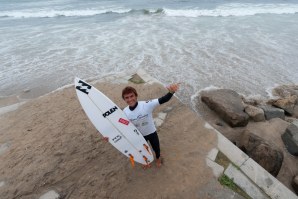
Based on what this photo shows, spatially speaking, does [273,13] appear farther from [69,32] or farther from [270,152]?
[270,152]

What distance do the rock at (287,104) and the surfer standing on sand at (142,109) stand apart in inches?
214

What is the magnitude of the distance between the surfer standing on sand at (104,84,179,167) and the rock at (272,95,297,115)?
17.8ft

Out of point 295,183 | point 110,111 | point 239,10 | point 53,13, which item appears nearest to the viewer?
point 110,111

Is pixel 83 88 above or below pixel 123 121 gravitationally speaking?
above

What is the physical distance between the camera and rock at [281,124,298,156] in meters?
6.35

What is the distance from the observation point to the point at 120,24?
763 inches

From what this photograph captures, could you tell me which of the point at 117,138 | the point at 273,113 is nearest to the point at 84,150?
the point at 117,138

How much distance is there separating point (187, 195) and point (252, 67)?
26.9ft

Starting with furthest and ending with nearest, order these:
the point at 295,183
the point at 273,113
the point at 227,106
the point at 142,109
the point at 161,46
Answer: the point at 161,46, the point at 273,113, the point at 227,106, the point at 295,183, the point at 142,109

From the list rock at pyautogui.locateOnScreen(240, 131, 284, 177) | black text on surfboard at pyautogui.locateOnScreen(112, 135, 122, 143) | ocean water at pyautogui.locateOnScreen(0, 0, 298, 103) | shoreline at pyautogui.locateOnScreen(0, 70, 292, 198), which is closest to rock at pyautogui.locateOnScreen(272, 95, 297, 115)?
ocean water at pyautogui.locateOnScreen(0, 0, 298, 103)

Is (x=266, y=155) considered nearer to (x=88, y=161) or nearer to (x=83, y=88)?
(x=88, y=161)

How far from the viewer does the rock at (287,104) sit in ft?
26.8

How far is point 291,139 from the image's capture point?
648cm

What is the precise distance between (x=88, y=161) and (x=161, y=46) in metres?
9.82
